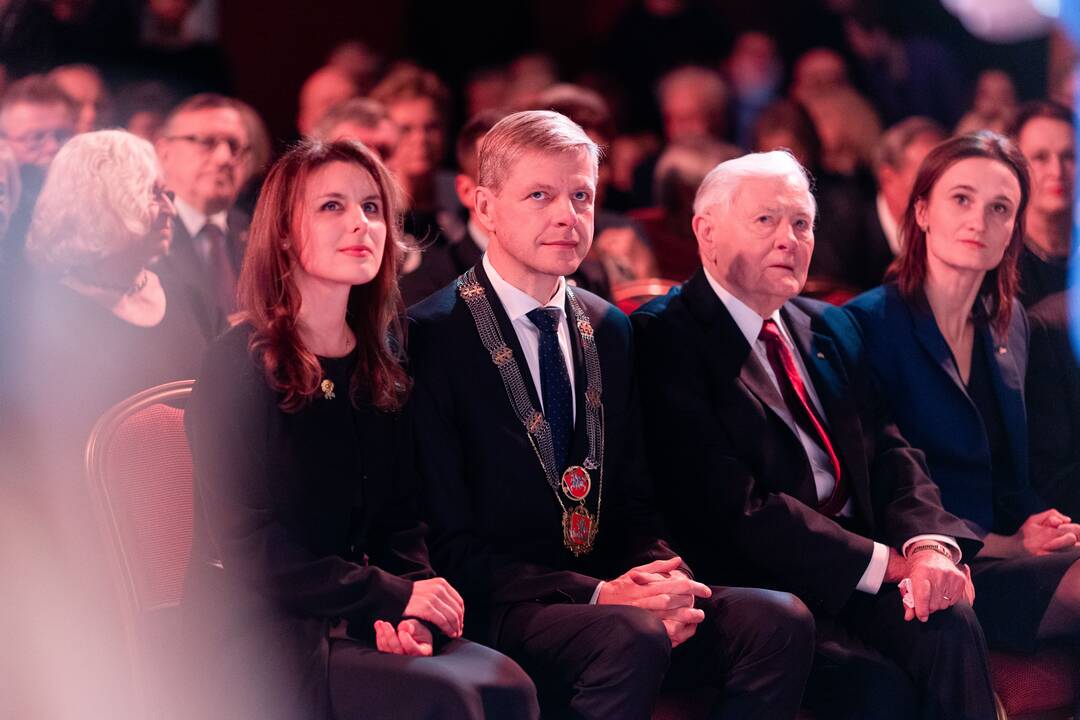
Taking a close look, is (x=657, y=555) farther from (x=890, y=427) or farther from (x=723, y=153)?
(x=723, y=153)

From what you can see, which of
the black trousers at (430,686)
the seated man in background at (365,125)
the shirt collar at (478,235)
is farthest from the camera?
the seated man in background at (365,125)

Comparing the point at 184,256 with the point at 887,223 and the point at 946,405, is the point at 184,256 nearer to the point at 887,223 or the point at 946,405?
the point at 946,405

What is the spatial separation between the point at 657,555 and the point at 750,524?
222 millimetres

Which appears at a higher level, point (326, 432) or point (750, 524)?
point (326, 432)

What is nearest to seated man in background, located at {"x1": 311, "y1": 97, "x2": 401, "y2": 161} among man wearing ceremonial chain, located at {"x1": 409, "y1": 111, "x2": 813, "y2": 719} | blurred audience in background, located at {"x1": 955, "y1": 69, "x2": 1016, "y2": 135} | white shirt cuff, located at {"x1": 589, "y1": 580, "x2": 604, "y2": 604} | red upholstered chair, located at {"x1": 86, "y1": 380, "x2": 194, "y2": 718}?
man wearing ceremonial chain, located at {"x1": 409, "y1": 111, "x2": 813, "y2": 719}

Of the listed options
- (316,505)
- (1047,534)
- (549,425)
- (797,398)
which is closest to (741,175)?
(797,398)

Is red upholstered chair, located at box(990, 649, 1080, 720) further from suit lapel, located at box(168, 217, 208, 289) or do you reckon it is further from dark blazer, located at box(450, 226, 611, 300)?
→ suit lapel, located at box(168, 217, 208, 289)

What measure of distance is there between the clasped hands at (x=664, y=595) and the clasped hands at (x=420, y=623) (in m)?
0.33

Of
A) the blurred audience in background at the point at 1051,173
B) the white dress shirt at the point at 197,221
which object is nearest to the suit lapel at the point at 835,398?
the blurred audience in background at the point at 1051,173

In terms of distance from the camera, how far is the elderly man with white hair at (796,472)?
9.11 ft

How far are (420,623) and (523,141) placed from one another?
1.01m

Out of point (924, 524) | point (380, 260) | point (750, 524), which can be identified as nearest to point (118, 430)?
point (380, 260)

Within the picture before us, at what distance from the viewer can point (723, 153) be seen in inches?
229

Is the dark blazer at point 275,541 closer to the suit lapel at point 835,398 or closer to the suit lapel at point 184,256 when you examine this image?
the suit lapel at point 835,398
